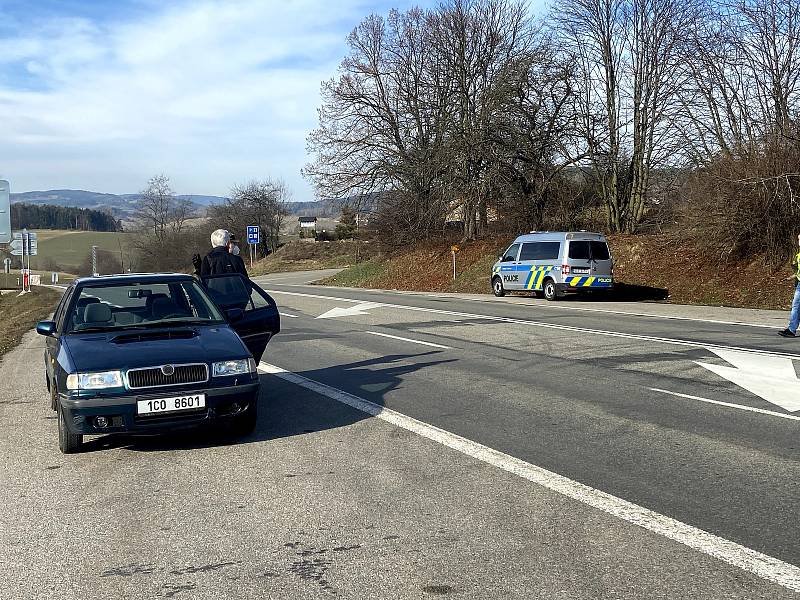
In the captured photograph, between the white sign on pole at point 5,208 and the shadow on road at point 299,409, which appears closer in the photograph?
the shadow on road at point 299,409

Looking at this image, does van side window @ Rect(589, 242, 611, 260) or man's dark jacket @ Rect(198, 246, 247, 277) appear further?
van side window @ Rect(589, 242, 611, 260)

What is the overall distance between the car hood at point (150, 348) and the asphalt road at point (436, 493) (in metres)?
0.80

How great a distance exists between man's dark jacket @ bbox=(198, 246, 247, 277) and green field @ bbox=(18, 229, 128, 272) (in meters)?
92.3

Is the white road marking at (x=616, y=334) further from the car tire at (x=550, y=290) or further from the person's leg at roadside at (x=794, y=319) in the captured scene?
the car tire at (x=550, y=290)

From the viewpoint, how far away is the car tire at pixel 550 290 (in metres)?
26.7

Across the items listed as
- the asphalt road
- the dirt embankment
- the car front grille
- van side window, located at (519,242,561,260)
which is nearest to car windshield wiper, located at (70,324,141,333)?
the asphalt road

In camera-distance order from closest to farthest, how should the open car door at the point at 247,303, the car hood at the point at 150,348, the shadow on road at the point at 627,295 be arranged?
1. the car hood at the point at 150,348
2. the open car door at the point at 247,303
3. the shadow on road at the point at 627,295

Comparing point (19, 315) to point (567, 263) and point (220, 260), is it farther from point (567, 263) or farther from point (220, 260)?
point (220, 260)

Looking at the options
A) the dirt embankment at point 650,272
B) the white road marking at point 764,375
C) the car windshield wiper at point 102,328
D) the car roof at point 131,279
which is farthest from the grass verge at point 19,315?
the dirt embankment at point 650,272

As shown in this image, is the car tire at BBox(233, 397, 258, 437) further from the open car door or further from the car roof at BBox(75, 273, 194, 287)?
the open car door

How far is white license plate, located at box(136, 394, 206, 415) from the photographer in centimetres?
672

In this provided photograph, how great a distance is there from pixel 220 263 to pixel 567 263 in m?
17.4

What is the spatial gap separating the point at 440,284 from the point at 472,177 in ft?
18.5

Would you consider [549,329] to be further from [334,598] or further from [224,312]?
[334,598]
